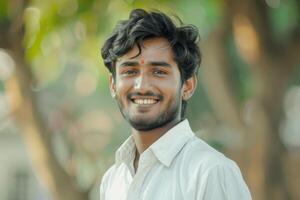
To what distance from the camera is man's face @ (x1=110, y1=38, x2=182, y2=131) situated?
346 cm

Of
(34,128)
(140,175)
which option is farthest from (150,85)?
(34,128)

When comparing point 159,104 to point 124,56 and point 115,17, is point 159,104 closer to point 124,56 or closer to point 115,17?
point 124,56

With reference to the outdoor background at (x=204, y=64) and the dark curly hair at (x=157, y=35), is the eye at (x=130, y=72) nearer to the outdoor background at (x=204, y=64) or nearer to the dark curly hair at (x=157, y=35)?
the dark curly hair at (x=157, y=35)

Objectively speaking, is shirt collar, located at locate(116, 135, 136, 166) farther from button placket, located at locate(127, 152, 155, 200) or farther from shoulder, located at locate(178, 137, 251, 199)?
shoulder, located at locate(178, 137, 251, 199)

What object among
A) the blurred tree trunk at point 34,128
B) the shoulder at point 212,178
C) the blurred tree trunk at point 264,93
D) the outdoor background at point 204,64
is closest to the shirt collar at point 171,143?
the shoulder at point 212,178

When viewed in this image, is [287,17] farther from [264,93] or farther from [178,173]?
[178,173]

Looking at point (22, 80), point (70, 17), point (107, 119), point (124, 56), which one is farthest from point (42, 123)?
point (107, 119)

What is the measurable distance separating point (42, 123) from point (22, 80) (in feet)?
1.45

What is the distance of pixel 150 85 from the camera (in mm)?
3465

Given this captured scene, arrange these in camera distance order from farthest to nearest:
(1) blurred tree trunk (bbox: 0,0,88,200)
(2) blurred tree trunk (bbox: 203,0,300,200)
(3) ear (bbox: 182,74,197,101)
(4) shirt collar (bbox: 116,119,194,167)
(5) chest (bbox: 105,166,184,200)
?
(2) blurred tree trunk (bbox: 203,0,300,200), (1) blurred tree trunk (bbox: 0,0,88,200), (3) ear (bbox: 182,74,197,101), (4) shirt collar (bbox: 116,119,194,167), (5) chest (bbox: 105,166,184,200)

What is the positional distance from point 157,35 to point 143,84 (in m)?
0.17

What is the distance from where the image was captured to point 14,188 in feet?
125

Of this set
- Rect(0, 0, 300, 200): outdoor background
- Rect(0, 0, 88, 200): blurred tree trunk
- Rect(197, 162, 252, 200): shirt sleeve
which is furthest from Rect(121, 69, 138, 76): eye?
Rect(0, 0, 88, 200): blurred tree trunk

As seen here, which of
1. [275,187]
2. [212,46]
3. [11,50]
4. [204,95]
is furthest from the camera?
[204,95]
